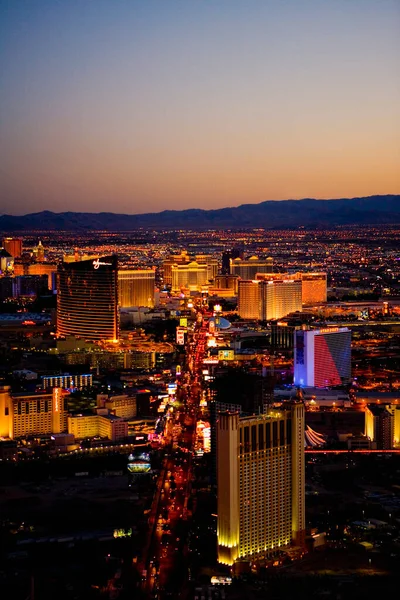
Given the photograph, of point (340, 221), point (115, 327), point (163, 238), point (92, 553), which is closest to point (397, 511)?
point (92, 553)

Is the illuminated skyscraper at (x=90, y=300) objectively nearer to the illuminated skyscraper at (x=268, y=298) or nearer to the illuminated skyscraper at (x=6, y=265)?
the illuminated skyscraper at (x=268, y=298)

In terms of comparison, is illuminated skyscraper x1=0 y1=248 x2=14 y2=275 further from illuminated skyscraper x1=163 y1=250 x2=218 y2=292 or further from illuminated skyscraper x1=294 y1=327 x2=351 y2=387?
illuminated skyscraper x1=294 y1=327 x2=351 y2=387

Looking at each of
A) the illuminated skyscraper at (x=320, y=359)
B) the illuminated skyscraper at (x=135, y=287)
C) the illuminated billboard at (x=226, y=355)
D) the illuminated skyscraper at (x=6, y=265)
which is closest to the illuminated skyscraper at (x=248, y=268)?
the illuminated skyscraper at (x=135, y=287)

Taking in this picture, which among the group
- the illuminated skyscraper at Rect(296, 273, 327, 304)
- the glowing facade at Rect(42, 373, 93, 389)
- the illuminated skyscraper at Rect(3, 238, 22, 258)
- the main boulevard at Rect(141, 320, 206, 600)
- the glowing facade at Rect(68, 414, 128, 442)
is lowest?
the main boulevard at Rect(141, 320, 206, 600)

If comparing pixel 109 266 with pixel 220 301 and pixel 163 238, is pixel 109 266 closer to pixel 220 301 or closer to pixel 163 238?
pixel 220 301

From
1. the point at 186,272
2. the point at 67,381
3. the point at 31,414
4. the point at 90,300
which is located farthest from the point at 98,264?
the point at 186,272

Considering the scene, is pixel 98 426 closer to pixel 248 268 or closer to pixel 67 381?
pixel 67 381

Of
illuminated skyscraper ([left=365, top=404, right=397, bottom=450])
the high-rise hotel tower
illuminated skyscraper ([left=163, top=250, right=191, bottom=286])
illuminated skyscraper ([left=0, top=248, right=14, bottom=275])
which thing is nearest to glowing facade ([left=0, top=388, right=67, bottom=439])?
illuminated skyscraper ([left=365, top=404, right=397, bottom=450])
